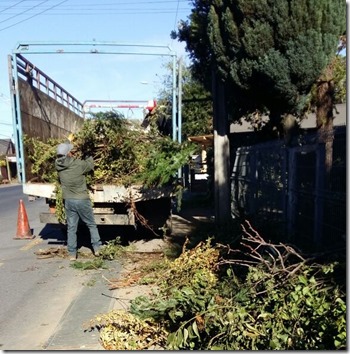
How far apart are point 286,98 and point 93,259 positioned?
12.9 ft

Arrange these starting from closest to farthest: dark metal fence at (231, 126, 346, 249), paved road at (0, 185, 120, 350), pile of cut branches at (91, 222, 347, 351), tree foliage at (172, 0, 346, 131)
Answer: pile of cut branches at (91, 222, 347, 351) → paved road at (0, 185, 120, 350) → dark metal fence at (231, 126, 346, 249) → tree foliage at (172, 0, 346, 131)

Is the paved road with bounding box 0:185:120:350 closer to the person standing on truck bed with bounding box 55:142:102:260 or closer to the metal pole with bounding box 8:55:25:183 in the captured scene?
the person standing on truck bed with bounding box 55:142:102:260

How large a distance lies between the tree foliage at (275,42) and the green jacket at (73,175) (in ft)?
8.57

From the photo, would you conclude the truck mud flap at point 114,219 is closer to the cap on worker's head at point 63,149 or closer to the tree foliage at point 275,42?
the cap on worker's head at point 63,149

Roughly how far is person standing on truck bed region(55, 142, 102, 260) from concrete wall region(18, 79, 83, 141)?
1046 mm

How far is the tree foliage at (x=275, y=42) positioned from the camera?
6742 millimetres

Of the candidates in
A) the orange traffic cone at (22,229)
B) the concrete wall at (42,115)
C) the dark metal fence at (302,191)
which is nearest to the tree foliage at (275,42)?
the dark metal fence at (302,191)

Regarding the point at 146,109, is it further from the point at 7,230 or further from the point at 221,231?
the point at 7,230

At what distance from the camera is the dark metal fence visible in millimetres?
5363

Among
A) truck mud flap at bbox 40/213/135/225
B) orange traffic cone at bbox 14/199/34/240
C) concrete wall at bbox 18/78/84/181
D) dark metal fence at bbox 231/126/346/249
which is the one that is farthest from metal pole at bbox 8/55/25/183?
dark metal fence at bbox 231/126/346/249

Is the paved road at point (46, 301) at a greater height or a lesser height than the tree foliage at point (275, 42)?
lesser

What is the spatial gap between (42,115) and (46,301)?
15.1 feet

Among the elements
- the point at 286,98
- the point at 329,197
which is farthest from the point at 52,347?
the point at 286,98

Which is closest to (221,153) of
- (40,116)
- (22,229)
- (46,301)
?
(40,116)
